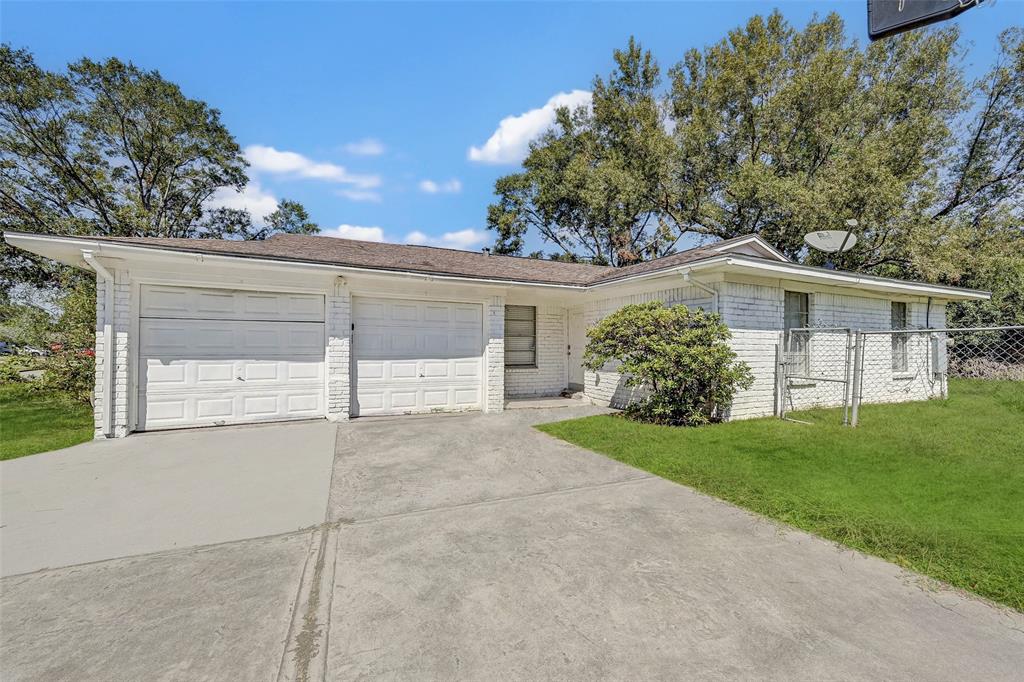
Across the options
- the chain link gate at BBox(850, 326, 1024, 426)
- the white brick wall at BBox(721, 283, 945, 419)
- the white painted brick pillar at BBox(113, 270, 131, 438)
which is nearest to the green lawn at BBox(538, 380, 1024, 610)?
the white brick wall at BBox(721, 283, 945, 419)

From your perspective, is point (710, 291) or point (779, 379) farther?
point (779, 379)

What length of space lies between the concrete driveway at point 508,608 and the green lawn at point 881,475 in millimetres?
350

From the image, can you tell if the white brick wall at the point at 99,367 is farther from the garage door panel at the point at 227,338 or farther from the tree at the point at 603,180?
the tree at the point at 603,180

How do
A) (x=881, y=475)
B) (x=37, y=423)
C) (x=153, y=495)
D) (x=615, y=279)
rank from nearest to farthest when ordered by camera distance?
(x=153, y=495), (x=881, y=475), (x=37, y=423), (x=615, y=279)

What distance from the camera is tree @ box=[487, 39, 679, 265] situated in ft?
59.2

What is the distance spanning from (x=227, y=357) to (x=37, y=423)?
3850 millimetres

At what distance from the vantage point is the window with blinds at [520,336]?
34.4ft

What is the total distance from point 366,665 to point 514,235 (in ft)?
73.2

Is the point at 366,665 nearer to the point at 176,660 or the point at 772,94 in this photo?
the point at 176,660

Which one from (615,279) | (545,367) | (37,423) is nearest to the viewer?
(37,423)

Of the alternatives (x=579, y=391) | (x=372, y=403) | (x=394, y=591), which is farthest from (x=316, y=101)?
(x=394, y=591)

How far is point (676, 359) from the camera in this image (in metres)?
6.86

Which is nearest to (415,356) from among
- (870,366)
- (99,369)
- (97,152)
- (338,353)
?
(338,353)

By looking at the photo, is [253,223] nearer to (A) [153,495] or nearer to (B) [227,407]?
(B) [227,407]
